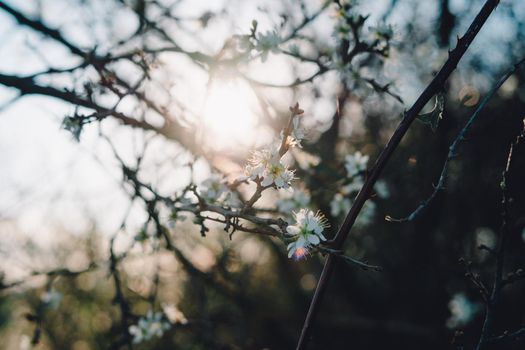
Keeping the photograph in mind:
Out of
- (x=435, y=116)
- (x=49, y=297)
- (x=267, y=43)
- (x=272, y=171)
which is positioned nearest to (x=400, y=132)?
(x=435, y=116)

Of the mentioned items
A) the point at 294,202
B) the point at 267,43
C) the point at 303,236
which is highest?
the point at 267,43

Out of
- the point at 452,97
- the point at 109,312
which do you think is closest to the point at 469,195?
the point at 452,97

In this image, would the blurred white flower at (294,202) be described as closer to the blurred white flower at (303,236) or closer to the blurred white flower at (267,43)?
the blurred white flower at (267,43)

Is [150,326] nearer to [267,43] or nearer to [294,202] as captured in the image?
[294,202]

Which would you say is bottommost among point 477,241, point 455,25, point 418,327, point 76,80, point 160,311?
point 160,311

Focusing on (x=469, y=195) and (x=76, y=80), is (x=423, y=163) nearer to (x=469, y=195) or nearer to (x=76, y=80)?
(x=469, y=195)

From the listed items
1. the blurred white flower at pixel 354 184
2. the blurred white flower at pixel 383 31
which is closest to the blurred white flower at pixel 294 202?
the blurred white flower at pixel 354 184

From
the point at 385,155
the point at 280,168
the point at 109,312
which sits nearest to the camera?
the point at 385,155

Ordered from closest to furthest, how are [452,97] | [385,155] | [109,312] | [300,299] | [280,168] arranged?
[385,155], [280,168], [452,97], [300,299], [109,312]

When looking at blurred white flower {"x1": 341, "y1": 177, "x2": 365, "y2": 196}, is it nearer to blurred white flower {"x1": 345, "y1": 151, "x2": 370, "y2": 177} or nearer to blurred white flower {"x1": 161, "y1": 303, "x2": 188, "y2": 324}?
blurred white flower {"x1": 345, "y1": 151, "x2": 370, "y2": 177}
